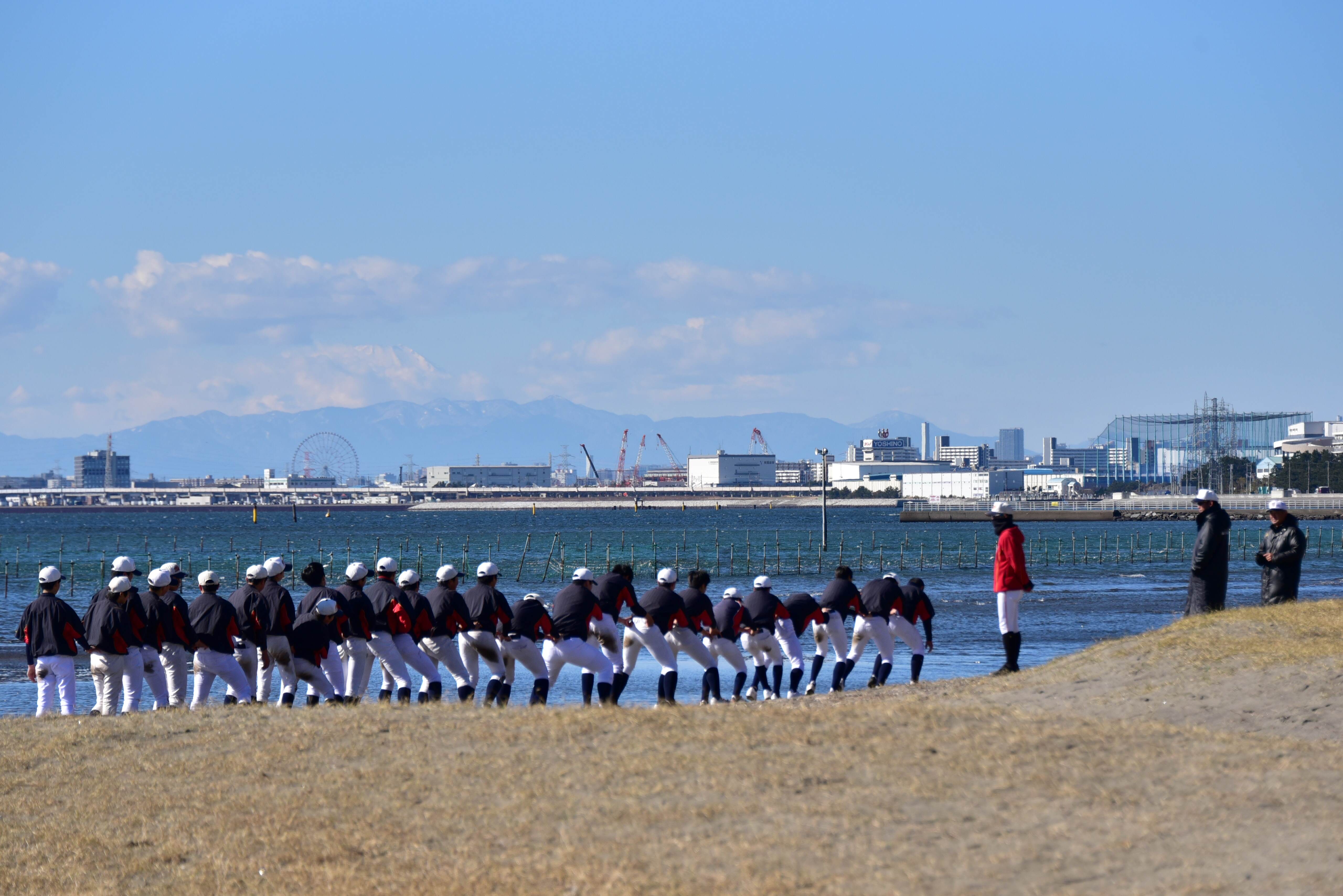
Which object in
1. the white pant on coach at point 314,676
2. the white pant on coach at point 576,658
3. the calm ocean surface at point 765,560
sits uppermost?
the white pant on coach at point 576,658

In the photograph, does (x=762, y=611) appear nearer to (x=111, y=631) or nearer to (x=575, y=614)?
(x=575, y=614)

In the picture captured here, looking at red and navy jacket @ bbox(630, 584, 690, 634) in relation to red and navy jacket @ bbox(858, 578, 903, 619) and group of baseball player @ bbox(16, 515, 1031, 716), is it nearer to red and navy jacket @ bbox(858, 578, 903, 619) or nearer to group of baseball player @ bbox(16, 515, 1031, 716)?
group of baseball player @ bbox(16, 515, 1031, 716)

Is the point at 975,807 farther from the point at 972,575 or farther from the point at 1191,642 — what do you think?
the point at 972,575

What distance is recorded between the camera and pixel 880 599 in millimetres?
20031

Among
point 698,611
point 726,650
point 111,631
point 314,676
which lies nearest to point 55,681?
point 111,631

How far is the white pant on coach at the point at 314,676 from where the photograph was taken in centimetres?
1686

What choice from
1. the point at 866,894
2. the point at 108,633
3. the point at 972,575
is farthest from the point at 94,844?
the point at 972,575

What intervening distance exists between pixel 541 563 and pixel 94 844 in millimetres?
62666

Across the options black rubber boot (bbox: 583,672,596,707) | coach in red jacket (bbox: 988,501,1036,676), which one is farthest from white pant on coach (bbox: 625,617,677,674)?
coach in red jacket (bbox: 988,501,1036,676)

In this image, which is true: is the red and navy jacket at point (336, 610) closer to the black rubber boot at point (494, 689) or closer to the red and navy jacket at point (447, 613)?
the red and navy jacket at point (447, 613)

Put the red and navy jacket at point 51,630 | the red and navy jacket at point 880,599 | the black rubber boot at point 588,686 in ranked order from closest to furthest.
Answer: the red and navy jacket at point 51,630 → the black rubber boot at point 588,686 → the red and navy jacket at point 880,599

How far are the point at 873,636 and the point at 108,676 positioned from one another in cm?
1021

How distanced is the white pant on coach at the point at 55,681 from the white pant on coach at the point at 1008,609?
11404 mm

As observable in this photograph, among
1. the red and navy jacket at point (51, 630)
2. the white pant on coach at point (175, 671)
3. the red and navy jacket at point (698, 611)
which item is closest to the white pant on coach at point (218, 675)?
the white pant on coach at point (175, 671)
